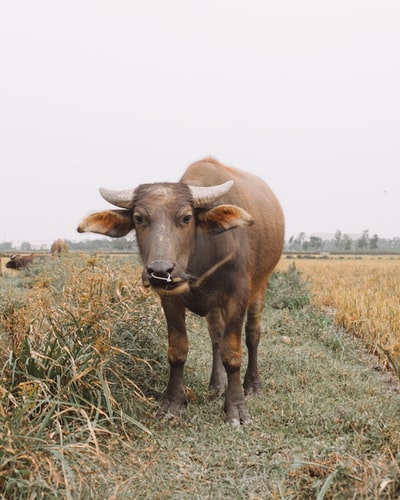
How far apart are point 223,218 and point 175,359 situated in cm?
120

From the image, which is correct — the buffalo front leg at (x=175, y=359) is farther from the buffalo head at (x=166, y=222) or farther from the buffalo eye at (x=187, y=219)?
the buffalo eye at (x=187, y=219)

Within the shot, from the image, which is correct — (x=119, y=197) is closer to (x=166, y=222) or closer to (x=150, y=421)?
(x=166, y=222)

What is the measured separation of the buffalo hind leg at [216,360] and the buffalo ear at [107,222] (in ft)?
4.44

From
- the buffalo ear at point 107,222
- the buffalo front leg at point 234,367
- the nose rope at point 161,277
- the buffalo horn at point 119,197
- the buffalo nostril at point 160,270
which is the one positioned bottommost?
the buffalo front leg at point 234,367

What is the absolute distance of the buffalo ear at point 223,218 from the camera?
10.8 ft

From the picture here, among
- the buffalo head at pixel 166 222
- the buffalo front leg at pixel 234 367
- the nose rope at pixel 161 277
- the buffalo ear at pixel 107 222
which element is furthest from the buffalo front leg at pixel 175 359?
the nose rope at pixel 161 277

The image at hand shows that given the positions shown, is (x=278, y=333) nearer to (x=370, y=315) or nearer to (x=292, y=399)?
(x=370, y=315)

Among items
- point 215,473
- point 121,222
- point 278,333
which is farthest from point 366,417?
point 278,333

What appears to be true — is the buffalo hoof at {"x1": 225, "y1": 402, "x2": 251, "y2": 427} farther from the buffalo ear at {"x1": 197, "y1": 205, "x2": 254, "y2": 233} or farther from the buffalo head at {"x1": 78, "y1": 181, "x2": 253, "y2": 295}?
the buffalo ear at {"x1": 197, "y1": 205, "x2": 254, "y2": 233}

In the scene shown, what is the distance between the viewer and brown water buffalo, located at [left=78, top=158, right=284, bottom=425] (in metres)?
3.16

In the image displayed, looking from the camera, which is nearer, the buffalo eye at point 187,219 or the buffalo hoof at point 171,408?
the buffalo eye at point 187,219

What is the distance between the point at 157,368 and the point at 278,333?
295cm

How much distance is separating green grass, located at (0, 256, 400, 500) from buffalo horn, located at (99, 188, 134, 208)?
0.78m

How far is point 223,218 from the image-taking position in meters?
3.36
